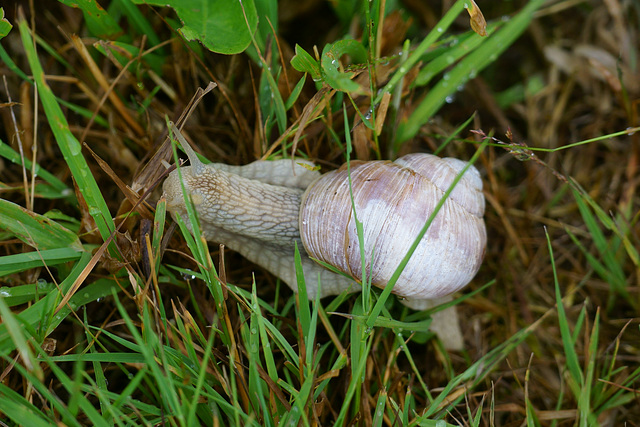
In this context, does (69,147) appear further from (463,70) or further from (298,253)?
(463,70)

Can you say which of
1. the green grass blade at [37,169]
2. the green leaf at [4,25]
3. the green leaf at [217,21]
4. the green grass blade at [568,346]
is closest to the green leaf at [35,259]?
the green grass blade at [37,169]

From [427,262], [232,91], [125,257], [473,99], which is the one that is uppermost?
[232,91]

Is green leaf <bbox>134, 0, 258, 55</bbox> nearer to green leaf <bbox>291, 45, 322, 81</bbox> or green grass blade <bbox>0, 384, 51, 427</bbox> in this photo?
green leaf <bbox>291, 45, 322, 81</bbox>

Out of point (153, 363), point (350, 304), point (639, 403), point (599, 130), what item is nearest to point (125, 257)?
point (153, 363)

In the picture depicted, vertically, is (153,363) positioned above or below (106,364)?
above

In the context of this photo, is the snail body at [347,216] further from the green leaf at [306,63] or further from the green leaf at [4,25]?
the green leaf at [4,25]

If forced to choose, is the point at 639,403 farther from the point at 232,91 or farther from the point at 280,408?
the point at 232,91

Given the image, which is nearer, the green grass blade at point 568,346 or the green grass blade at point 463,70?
the green grass blade at point 568,346
